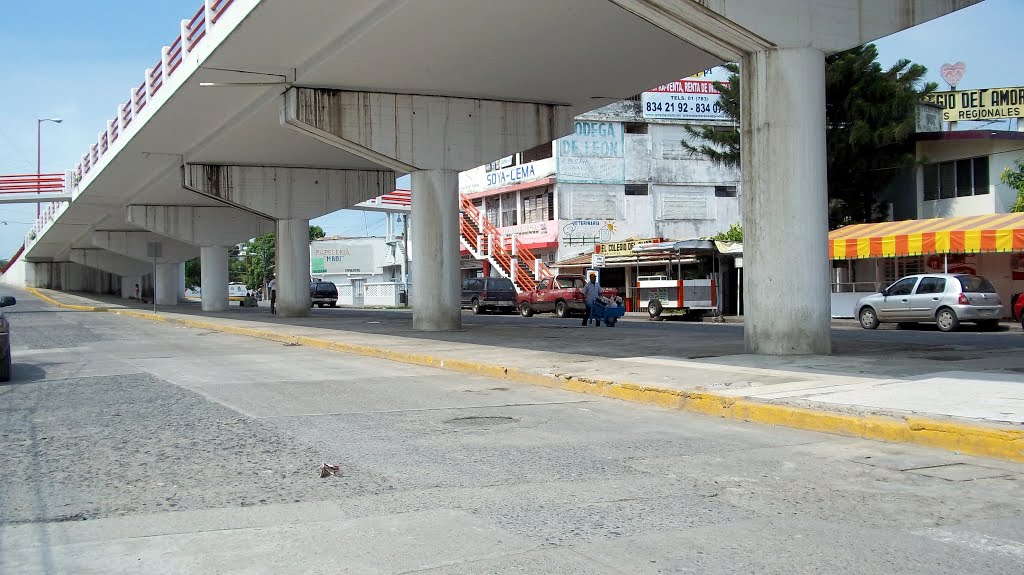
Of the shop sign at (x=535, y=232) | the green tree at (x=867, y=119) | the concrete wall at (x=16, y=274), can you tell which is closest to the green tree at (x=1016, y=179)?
the green tree at (x=867, y=119)

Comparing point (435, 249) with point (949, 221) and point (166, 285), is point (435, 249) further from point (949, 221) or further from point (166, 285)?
point (166, 285)

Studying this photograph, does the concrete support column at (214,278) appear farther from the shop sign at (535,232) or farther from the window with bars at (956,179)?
the window with bars at (956,179)

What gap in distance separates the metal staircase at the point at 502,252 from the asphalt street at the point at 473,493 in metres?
41.3

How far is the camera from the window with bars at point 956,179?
113 ft

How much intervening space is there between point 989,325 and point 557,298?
739 inches

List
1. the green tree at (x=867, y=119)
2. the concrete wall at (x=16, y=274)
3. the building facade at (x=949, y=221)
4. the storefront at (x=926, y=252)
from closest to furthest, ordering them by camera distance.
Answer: the storefront at (x=926, y=252)
the building facade at (x=949, y=221)
the green tree at (x=867, y=119)
the concrete wall at (x=16, y=274)

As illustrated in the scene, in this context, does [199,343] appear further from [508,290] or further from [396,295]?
[396,295]

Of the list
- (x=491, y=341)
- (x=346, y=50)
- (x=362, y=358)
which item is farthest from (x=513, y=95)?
(x=362, y=358)

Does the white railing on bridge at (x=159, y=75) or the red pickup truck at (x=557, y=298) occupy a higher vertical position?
the white railing on bridge at (x=159, y=75)

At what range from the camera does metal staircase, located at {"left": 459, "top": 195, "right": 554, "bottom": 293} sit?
52.2 meters

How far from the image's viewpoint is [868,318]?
27.7 meters

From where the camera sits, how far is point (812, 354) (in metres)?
14.2

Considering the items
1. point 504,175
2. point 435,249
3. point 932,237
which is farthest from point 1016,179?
point 504,175

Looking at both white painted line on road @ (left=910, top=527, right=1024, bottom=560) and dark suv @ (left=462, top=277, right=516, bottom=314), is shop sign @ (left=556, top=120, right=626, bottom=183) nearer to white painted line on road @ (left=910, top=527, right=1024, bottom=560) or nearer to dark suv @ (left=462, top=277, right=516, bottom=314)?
dark suv @ (left=462, top=277, right=516, bottom=314)
